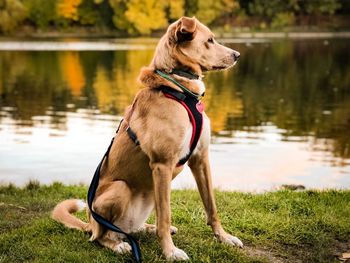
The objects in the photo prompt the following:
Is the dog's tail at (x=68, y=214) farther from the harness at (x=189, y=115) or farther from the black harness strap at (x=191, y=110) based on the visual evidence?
the black harness strap at (x=191, y=110)

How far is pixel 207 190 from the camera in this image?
5504 mm

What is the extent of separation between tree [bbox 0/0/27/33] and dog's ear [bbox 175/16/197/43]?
2708 inches

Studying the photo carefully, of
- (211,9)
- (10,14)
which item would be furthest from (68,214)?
(211,9)

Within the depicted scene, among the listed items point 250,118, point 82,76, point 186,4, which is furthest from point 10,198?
point 186,4

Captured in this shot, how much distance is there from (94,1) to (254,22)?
23.8m

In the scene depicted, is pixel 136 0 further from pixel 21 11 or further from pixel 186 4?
pixel 21 11

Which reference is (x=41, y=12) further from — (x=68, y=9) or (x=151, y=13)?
(x=151, y=13)

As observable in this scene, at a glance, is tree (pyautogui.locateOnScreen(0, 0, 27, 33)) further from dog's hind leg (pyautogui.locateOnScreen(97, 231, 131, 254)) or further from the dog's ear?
the dog's ear

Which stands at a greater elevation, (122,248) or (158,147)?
(158,147)

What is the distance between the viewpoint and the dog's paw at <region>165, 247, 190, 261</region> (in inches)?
200

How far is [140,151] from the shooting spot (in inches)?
204

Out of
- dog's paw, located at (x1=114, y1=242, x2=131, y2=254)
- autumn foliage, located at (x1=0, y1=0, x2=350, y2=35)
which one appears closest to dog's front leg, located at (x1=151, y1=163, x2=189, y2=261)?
dog's paw, located at (x1=114, y1=242, x2=131, y2=254)

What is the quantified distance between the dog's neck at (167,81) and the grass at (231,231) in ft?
4.88

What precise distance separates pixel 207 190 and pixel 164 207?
63 cm
